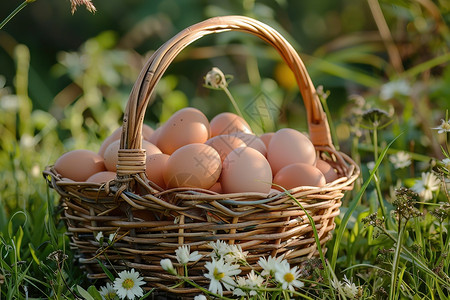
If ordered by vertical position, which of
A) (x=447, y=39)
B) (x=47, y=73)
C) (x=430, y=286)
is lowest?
(x=430, y=286)

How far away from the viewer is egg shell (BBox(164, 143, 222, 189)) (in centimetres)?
101

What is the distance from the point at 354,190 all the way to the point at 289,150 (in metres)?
0.54

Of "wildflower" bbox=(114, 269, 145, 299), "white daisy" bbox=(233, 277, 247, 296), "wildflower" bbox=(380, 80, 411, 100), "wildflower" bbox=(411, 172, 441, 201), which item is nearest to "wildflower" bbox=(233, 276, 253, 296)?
"white daisy" bbox=(233, 277, 247, 296)

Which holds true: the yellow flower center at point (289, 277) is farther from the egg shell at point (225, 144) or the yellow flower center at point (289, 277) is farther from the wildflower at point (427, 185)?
the wildflower at point (427, 185)

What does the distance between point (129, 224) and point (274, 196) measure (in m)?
0.28

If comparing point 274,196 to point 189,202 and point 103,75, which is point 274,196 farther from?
point 103,75

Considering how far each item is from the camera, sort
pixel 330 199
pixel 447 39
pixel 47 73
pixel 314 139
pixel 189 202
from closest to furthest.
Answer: pixel 189 202 < pixel 330 199 < pixel 314 139 < pixel 447 39 < pixel 47 73

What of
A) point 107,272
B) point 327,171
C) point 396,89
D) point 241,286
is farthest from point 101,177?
point 396,89

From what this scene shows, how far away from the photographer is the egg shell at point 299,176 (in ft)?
3.55

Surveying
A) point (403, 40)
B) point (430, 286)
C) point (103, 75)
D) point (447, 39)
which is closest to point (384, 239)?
point (430, 286)

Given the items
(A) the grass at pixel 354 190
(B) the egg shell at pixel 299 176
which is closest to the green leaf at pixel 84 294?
(A) the grass at pixel 354 190

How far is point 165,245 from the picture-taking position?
0.95 meters

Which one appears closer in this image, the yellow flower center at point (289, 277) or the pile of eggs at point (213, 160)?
the yellow flower center at point (289, 277)

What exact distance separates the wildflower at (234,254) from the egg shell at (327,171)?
0.39 m
